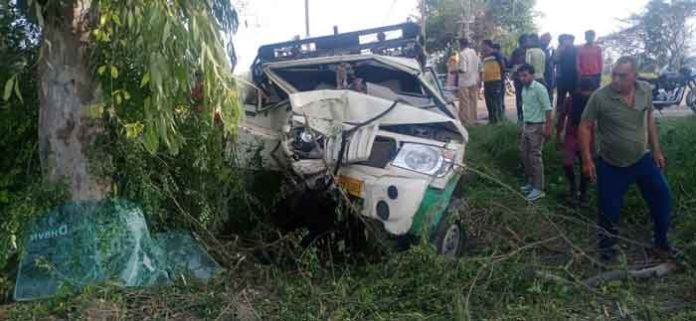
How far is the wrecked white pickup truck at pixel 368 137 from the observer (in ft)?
16.9

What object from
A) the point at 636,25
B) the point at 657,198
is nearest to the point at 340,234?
the point at 657,198

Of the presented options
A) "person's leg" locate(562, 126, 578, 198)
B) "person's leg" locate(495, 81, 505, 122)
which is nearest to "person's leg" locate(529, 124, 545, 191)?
"person's leg" locate(562, 126, 578, 198)

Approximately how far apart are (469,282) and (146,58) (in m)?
2.49

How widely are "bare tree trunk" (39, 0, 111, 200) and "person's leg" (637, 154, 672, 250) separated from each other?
405 centimetres

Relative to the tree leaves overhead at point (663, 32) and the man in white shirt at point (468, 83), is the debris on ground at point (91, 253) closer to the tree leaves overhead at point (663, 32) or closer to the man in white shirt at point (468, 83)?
the man in white shirt at point (468, 83)

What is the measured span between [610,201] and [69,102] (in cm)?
405

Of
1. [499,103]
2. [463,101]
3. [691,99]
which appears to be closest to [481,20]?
[691,99]

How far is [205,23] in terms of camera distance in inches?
163

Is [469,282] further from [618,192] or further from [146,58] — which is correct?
[146,58]

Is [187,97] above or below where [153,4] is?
below

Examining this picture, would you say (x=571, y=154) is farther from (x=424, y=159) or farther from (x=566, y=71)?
(x=424, y=159)

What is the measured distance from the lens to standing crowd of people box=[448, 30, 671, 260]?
5.27 meters

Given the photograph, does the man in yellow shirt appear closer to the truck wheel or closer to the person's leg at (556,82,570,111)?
the person's leg at (556,82,570,111)

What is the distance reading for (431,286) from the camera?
445cm
